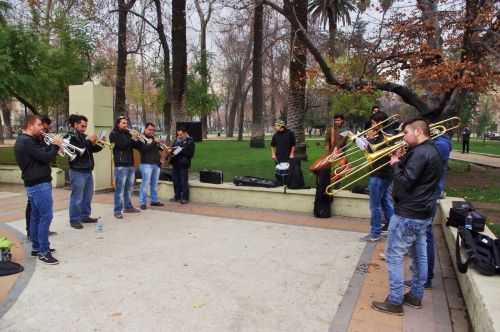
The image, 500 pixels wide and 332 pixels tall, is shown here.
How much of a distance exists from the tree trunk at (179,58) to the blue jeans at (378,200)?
26.0 feet

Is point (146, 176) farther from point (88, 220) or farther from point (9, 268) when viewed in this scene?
point (9, 268)

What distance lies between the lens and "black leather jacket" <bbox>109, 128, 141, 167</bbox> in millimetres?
7598

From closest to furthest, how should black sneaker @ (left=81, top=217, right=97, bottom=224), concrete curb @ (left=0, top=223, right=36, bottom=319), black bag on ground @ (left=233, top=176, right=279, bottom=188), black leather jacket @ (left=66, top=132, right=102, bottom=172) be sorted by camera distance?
concrete curb @ (left=0, top=223, right=36, bottom=319)
black leather jacket @ (left=66, top=132, right=102, bottom=172)
black sneaker @ (left=81, top=217, right=97, bottom=224)
black bag on ground @ (left=233, top=176, right=279, bottom=188)

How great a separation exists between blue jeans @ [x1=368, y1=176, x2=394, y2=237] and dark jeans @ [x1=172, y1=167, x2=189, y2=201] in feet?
14.4

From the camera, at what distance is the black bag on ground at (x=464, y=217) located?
4812mm

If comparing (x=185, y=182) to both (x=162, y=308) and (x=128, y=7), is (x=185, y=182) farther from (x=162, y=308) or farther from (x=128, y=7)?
(x=128, y=7)

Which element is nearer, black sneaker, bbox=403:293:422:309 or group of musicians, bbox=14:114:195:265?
Answer: black sneaker, bbox=403:293:422:309

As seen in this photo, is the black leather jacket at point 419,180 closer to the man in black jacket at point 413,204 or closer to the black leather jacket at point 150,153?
the man in black jacket at point 413,204

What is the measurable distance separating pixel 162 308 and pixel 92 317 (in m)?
0.63

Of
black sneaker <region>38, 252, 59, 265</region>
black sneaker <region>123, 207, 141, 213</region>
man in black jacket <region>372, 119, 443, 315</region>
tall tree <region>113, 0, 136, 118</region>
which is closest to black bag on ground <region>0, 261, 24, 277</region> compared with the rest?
black sneaker <region>38, 252, 59, 265</region>

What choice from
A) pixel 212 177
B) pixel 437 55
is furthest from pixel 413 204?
pixel 437 55

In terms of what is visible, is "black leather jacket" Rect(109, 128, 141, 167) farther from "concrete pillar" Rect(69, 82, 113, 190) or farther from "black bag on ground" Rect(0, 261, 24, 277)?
"black bag on ground" Rect(0, 261, 24, 277)

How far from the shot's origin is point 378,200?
5.90 meters

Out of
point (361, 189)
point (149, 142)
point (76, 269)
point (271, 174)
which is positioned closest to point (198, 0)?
point (271, 174)
